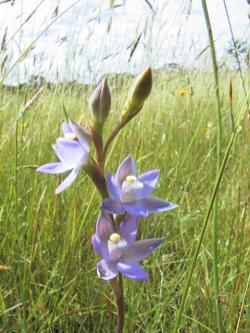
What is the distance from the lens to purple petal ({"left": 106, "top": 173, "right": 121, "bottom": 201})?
0.47 meters

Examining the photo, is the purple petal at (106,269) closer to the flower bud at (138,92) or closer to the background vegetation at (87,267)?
the flower bud at (138,92)

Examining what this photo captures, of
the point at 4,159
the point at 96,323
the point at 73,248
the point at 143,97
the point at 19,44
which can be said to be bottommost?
the point at 96,323

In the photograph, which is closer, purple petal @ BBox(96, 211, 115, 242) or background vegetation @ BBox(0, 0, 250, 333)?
purple petal @ BBox(96, 211, 115, 242)

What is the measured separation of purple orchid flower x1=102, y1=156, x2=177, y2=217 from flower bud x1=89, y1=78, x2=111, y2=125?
0.17 ft

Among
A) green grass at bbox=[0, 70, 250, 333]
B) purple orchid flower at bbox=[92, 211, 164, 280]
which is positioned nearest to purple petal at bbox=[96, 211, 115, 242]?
purple orchid flower at bbox=[92, 211, 164, 280]

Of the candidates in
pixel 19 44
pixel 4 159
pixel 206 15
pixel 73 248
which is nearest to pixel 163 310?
pixel 73 248

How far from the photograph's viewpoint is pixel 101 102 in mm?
480

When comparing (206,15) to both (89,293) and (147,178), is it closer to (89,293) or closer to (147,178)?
(147,178)

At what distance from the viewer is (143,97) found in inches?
18.5

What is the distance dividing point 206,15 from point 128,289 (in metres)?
0.62

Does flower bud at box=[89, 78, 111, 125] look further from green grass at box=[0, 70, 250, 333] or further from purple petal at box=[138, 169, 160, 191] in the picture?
green grass at box=[0, 70, 250, 333]

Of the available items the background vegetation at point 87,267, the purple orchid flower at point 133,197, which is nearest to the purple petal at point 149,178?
the purple orchid flower at point 133,197

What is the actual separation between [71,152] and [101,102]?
53 mm

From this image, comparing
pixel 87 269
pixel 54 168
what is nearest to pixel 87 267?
pixel 87 269
